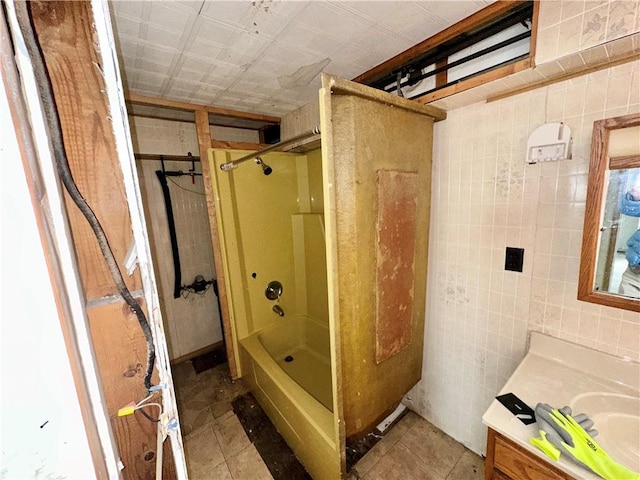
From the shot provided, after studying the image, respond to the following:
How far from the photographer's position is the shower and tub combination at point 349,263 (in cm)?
104

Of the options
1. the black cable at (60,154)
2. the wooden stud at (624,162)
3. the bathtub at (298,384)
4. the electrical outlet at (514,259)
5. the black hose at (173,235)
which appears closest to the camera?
the black cable at (60,154)

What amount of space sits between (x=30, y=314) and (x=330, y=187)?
0.85 meters

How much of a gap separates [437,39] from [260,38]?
88cm

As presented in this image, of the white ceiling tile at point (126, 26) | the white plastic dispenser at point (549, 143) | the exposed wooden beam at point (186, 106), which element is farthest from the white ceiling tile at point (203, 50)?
the white plastic dispenser at point (549, 143)

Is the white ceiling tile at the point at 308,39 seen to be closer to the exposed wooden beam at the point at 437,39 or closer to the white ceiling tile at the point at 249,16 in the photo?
the white ceiling tile at the point at 249,16

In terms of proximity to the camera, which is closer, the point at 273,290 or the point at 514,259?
the point at 514,259

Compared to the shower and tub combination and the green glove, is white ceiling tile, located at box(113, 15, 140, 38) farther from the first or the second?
the green glove

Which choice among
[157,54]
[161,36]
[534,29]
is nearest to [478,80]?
[534,29]

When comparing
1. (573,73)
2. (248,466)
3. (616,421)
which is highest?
(573,73)

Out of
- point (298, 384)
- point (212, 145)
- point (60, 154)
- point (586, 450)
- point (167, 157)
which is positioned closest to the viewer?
point (60, 154)

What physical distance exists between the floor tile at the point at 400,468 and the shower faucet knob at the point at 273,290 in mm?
1480

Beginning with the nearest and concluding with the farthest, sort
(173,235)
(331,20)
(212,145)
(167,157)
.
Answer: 1. (331,20)
2. (212,145)
3. (167,157)
4. (173,235)

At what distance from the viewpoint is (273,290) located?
2.45 meters

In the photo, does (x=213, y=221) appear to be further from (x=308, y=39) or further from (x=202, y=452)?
(x=202, y=452)
